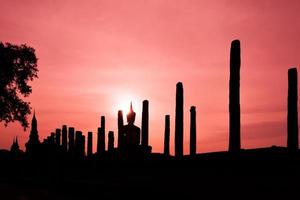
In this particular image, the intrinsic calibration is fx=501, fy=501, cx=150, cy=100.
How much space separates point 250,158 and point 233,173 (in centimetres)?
57

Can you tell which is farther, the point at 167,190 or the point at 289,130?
the point at 289,130

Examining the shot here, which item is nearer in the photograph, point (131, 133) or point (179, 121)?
point (179, 121)

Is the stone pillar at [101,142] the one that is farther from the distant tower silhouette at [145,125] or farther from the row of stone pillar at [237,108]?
the row of stone pillar at [237,108]

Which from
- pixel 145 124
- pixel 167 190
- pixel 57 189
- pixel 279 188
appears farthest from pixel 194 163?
pixel 57 189

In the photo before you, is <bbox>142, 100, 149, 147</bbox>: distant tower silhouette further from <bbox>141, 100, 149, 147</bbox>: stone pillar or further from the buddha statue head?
the buddha statue head

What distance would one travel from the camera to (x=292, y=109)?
1391cm

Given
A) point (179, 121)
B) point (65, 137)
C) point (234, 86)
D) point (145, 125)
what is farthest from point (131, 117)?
point (65, 137)

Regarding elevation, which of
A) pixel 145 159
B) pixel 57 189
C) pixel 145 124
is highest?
pixel 145 124

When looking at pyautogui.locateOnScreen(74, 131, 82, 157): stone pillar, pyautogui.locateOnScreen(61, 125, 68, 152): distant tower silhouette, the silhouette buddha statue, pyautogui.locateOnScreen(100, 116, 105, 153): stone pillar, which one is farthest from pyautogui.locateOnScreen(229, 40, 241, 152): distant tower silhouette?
pyautogui.locateOnScreen(61, 125, 68, 152): distant tower silhouette

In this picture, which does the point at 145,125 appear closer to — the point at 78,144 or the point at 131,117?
the point at 131,117

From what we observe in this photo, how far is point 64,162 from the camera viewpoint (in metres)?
25.6

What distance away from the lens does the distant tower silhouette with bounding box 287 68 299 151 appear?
44.9ft

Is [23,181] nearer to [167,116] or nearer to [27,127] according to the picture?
[167,116]

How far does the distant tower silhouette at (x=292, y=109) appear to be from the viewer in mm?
13680
